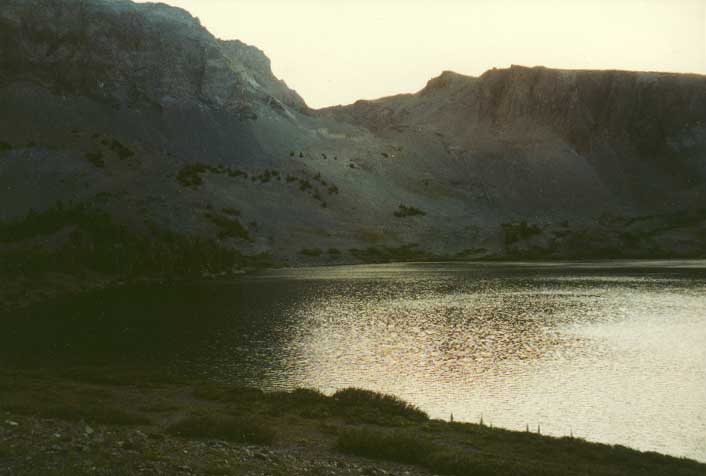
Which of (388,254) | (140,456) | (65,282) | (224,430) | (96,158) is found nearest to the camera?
(140,456)

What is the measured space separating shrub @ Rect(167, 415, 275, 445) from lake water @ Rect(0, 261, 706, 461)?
40.5ft

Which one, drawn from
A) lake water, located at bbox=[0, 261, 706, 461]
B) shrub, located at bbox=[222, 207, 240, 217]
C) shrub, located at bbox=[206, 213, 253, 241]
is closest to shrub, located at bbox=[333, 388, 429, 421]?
lake water, located at bbox=[0, 261, 706, 461]

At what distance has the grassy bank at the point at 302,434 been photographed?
24391 mm

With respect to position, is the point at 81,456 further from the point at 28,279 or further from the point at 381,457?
the point at 28,279

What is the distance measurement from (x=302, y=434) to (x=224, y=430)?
12.0 feet

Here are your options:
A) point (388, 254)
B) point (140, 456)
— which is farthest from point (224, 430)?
point (388, 254)

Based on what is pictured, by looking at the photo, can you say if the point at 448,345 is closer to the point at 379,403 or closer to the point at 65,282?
the point at 379,403

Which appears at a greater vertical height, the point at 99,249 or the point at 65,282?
the point at 99,249

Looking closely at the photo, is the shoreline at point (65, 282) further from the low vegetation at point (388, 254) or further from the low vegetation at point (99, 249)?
the low vegetation at point (388, 254)

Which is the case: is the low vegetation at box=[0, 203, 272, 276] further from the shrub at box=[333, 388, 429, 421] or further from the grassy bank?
the shrub at box=[333, 388, 429, 421]

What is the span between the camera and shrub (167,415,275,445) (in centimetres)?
2781

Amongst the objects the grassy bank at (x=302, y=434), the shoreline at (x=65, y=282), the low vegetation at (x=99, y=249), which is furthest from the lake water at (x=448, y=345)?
the low vegetation at (x=99, y=249)

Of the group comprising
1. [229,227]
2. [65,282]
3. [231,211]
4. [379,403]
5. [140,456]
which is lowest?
[65,282]

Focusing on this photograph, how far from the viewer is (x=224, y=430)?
92.7ft
